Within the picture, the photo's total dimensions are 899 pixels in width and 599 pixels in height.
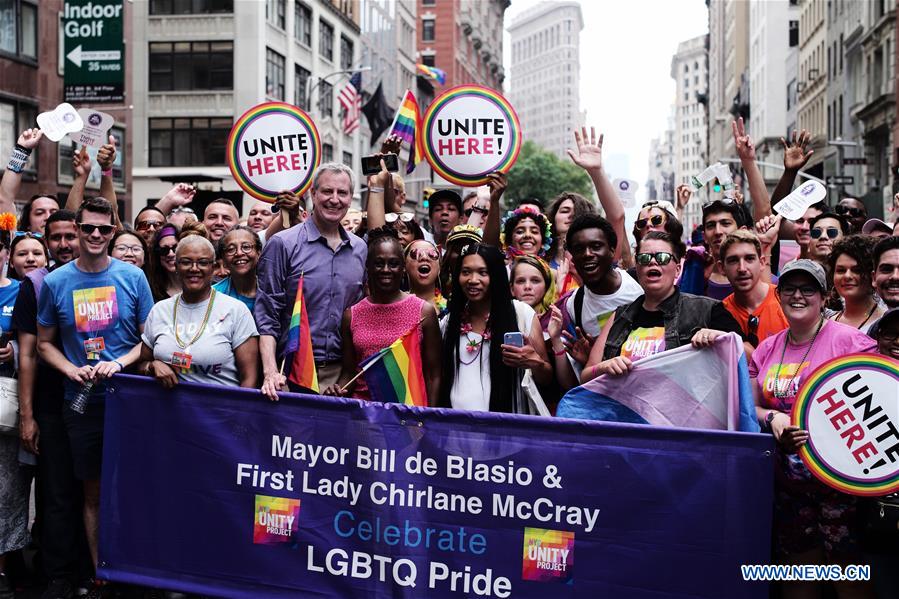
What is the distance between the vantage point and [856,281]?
18.5ft

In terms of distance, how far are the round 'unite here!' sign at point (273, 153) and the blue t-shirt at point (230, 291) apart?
130 cm

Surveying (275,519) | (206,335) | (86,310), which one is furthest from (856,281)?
(86,310)

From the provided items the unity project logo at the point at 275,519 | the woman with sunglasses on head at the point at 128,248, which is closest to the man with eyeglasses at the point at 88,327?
the woman with sunglasses on head at the point at 128,248

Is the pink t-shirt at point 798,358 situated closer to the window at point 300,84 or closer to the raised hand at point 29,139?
the raised hand at point 29,139

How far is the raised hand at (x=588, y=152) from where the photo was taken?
7.04m

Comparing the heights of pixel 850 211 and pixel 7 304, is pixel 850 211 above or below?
above

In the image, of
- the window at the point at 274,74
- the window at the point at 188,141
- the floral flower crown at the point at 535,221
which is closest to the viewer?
the floral flower crown at the point at 535,221

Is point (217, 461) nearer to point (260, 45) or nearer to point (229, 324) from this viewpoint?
point (229, 324)

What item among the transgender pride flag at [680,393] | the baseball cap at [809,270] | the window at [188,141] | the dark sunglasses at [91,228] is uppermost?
the window at [188,141]

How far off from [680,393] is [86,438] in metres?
3.50

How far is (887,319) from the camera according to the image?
4766mm

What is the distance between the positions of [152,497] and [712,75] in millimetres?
144384

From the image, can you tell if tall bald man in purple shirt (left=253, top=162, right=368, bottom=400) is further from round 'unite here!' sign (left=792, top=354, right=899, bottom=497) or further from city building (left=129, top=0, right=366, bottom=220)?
city building (left=129, top=0, right=366, bottom=220)

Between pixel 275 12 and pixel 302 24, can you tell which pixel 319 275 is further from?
pixel 302 24
